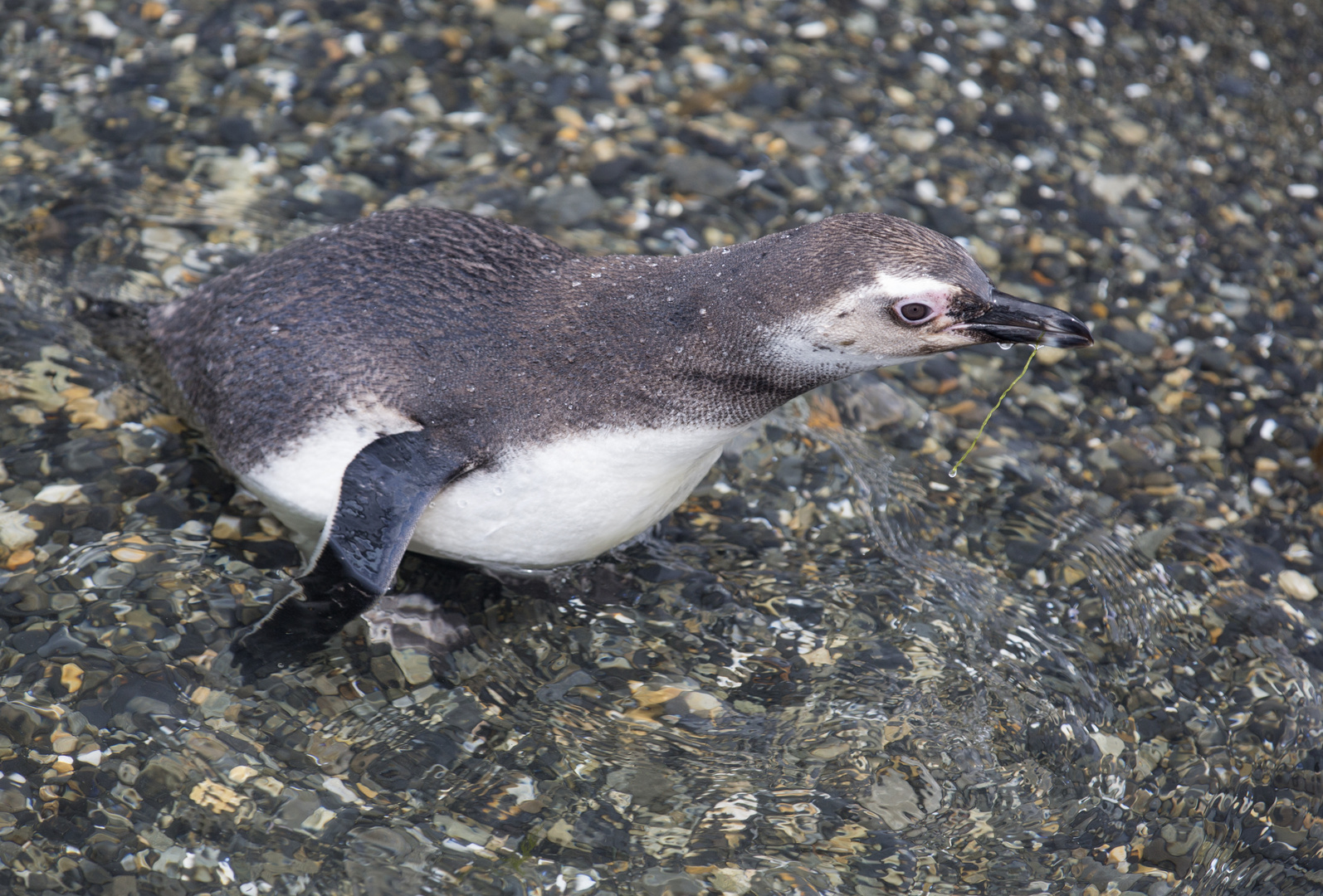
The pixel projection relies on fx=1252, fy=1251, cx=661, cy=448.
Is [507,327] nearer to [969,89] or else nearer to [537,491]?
[537,491]

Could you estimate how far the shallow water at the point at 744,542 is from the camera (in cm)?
312

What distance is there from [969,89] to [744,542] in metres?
2.88

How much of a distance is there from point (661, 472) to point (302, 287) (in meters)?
1.07

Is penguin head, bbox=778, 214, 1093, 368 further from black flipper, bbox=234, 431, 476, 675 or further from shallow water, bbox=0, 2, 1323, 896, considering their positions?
shallow water, bbox=0, 2, 1323, 896

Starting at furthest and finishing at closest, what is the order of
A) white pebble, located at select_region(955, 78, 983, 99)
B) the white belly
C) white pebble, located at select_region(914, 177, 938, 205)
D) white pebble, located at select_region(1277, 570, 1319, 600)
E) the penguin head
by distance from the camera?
white pebble, located at select_region(955, 78, 983, 99) < white pebble, located at select_region(914, 177, 938, 205) < white pebble, located at select_region(1277, 570, 1319, 600) < the white belly < the penguin head

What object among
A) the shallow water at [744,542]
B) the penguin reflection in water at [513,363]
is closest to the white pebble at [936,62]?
the shallow water at [744,542]

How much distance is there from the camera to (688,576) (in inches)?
150

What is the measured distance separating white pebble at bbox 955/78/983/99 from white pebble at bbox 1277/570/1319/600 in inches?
105

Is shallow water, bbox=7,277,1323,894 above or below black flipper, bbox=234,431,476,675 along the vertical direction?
below

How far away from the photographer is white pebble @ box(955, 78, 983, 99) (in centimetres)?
573

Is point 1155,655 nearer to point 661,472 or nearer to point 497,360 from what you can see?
point 661,472

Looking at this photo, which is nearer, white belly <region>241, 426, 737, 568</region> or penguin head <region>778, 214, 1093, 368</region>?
penguin head <region>778, 214, 1093, 368</region>

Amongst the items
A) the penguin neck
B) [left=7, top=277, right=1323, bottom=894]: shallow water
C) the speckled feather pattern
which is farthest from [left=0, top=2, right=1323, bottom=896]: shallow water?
the penguin neck

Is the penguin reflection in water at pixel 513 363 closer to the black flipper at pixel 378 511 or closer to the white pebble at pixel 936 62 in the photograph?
the black flipper at pixel 378 511
